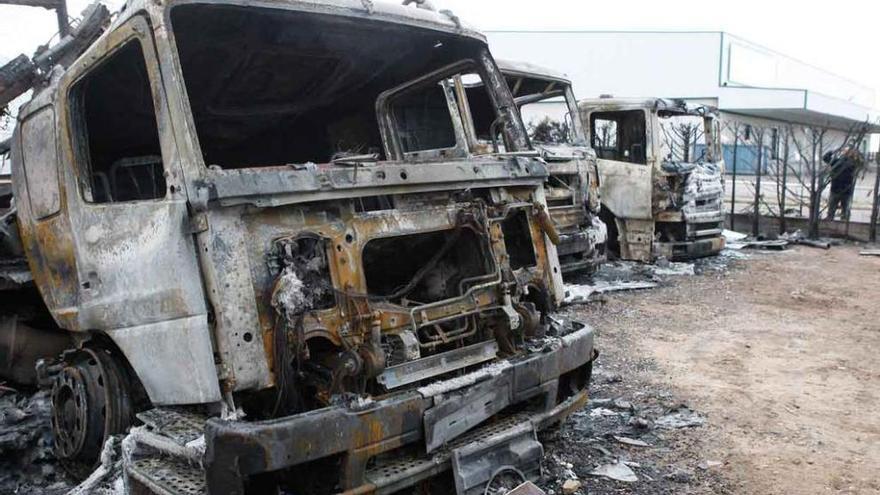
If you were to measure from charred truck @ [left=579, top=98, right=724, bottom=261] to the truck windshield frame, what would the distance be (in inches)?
218

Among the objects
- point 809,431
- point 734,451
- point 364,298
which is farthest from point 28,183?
point 809,431

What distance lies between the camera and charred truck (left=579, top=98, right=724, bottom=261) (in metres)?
9.33

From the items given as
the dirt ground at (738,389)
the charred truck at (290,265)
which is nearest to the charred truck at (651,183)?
the dirt ground at (738,389)

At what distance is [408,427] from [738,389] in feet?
9.93

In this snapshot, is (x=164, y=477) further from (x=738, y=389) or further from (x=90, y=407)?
(x=738, y=389)

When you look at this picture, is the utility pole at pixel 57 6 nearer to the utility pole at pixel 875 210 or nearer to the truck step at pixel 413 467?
the truck step at pixel 413 467

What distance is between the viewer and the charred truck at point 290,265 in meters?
2.69

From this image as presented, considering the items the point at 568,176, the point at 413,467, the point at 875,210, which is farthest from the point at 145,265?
the point at 875,210

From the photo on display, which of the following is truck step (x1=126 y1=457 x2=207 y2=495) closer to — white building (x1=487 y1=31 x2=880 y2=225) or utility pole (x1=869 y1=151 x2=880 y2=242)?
utility pole (x1=869 y1=151 x2=880 y2=242)

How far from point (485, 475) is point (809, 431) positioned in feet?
7.46

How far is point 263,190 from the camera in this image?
270cm

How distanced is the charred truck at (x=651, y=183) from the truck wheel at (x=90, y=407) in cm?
734

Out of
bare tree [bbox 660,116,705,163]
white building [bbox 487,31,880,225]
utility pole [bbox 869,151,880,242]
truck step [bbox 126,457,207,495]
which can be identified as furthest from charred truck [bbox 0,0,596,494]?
white building [bbox 487,31,880,225]

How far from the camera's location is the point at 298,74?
4105 mm
